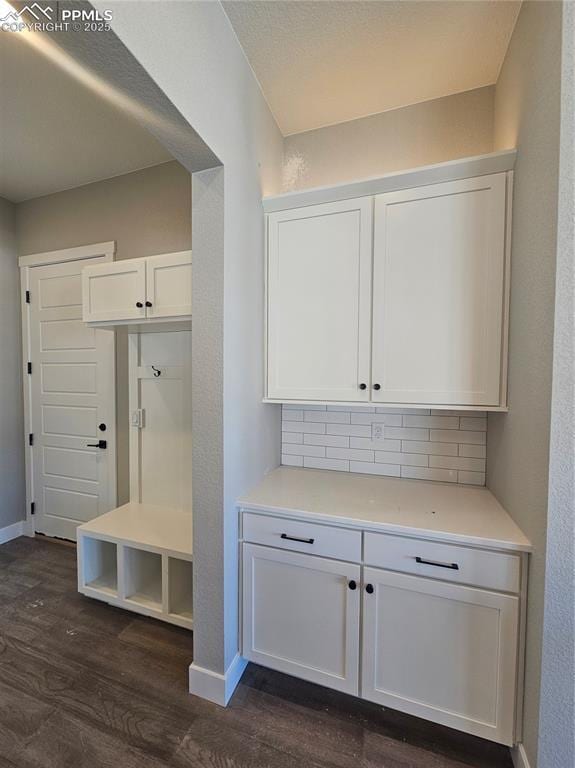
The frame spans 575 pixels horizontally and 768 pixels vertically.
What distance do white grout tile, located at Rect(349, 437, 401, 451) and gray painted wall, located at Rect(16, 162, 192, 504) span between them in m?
1.69

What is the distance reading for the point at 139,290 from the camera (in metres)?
1.79

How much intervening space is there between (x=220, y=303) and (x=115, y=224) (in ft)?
5.71

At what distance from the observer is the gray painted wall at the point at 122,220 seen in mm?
2246

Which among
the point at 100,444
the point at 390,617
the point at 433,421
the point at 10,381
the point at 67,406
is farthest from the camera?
the point at 10,381

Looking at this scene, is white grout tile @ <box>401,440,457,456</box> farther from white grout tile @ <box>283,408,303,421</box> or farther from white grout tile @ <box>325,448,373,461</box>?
white grout tile @ <box>283,408,303,421</box>

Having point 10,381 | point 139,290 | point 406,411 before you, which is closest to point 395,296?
point 406,411

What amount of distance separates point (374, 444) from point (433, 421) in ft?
1.13

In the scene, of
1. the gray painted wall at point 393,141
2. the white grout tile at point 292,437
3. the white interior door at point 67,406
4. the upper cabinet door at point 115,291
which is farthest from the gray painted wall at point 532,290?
the white interior door at point 67,406

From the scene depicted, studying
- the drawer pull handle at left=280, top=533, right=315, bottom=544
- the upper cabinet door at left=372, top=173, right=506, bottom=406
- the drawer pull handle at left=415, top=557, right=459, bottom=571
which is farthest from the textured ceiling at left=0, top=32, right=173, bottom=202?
the drawer pull handle at left=415, top=557, right=459, bottom=571

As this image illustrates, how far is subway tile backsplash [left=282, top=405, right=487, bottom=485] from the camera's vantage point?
173cm

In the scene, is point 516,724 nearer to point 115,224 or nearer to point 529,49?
point 529,49

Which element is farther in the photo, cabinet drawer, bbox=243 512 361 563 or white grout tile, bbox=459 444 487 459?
white grout tile, bbox=459 444 487 459

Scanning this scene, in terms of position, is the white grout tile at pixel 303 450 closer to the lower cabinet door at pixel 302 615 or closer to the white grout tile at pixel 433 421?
the white grout tile at pixel 433 421

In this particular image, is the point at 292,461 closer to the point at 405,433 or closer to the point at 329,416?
the point at 329,416
